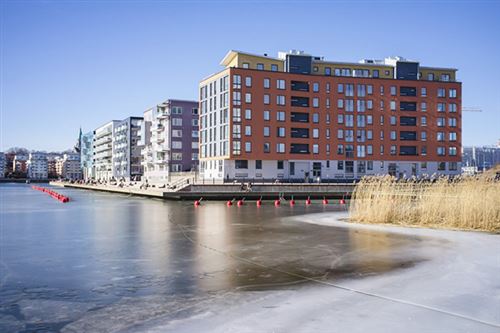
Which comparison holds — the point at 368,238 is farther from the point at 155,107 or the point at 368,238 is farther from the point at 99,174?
the point at 99,174

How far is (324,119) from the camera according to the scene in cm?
8356

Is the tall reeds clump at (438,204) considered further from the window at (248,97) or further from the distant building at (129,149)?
the distant building at (129,149)

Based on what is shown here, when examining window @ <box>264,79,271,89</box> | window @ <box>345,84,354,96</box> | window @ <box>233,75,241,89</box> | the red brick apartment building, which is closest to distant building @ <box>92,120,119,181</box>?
the red brick apartment building

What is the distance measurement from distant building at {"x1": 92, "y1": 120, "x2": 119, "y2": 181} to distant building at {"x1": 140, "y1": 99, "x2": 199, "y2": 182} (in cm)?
4812

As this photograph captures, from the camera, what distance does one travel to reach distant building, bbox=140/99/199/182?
111 m

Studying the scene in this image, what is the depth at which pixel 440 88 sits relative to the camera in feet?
292

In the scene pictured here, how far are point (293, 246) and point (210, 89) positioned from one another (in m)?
72.0

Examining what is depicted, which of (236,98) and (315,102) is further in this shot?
(315,102)

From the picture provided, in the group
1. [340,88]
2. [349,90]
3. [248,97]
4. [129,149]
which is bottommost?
[129,149]

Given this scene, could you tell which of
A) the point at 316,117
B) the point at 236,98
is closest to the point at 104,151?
the point at 236,98

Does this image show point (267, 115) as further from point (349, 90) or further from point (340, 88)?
point (349, 90)

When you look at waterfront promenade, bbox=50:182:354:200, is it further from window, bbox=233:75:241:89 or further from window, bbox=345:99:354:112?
window, bbox=345:99:354:112

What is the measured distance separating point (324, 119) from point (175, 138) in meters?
41.7

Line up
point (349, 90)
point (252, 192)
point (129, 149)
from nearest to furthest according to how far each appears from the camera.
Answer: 1. point (252, 192)
2. point (349, 90)
3. point (129, 149)
